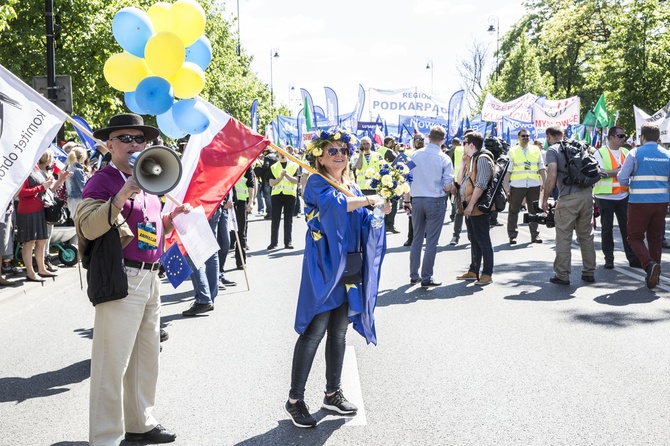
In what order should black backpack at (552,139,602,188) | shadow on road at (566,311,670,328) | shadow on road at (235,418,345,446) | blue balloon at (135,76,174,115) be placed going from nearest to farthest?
shadow on road at (235,418,345,446), blue balloon at (135,76,174,115), shadow on road at (566,311,670,328), black backpack at (552,139,602,188)

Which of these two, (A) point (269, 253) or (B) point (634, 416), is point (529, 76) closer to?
(A) point (269, 253)

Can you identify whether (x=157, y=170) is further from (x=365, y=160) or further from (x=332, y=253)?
(x=365, y=160)

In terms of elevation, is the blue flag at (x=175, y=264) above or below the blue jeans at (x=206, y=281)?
above

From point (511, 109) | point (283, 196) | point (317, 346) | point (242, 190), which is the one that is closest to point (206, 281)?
point (317, 346)

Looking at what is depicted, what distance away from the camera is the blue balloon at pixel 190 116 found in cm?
534

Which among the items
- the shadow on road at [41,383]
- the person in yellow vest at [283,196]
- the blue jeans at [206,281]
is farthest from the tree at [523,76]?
the shadow on road at [41,383]

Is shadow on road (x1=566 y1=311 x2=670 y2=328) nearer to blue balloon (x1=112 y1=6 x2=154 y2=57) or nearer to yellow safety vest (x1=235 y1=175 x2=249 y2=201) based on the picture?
blue balloon (x1=112 y1=6 x2=154 y2=57)

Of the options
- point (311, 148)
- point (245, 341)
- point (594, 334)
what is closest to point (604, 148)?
point (594, 334)

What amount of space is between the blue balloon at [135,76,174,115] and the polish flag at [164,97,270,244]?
112 centimetres

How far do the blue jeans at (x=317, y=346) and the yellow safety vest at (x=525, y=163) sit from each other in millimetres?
10090


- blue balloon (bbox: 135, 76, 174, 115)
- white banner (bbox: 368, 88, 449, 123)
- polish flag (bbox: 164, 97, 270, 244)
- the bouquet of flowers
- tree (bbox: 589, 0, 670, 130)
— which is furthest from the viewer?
white banner (bbox: 368, 88, 449, 123)

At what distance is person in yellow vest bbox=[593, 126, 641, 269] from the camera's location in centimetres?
1074

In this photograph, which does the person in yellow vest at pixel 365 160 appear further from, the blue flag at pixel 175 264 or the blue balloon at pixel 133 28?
the blue balloon at pixel 133 28

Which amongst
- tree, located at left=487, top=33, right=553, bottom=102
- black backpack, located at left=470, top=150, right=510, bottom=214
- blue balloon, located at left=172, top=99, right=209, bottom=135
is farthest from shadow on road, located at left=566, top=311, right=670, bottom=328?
tree, located at left=487, top=33, right=553, bottom=102
